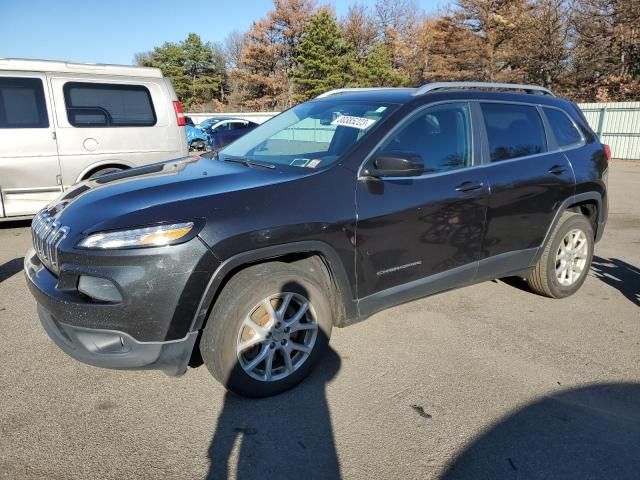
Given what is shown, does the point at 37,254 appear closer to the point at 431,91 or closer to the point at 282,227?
the point at 282,227

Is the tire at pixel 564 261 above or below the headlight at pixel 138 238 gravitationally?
below

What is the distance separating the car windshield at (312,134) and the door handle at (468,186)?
739mm

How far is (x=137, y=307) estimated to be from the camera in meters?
2.45

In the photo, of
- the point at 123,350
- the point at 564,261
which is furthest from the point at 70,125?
the point at 564,261

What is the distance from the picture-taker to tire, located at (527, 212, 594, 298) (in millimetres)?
4324

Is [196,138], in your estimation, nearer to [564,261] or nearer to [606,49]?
[564,261]

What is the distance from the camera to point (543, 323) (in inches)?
159

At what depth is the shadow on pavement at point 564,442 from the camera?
2.37 metres

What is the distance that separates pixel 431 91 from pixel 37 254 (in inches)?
114

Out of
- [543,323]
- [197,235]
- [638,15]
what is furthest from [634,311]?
[638,15]

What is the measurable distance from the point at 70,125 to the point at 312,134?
442 cm

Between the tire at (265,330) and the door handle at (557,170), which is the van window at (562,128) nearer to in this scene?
the door handle at (557,170)

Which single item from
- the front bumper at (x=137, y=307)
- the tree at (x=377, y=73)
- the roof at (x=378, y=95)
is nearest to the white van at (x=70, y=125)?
the roof at (x=378, y=95)

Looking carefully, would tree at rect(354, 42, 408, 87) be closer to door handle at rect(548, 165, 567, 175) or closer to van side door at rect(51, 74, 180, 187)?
van side door at rect(51, 74, 180, 187)
